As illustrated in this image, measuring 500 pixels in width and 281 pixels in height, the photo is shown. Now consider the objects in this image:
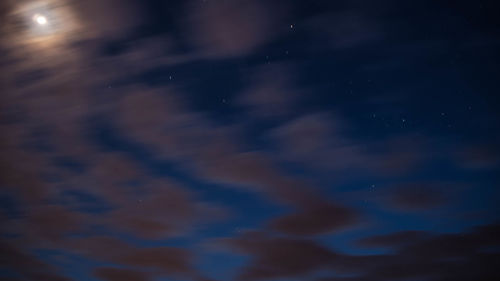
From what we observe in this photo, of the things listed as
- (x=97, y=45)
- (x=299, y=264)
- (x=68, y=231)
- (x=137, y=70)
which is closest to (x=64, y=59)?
(x=97, y=45)

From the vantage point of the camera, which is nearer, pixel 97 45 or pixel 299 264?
pixel 97 45

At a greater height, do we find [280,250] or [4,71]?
[4,71]

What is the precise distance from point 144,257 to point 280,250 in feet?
8.63

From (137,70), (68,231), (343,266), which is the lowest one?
(343,266)

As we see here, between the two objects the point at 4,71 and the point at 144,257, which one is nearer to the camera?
the point at 4,71

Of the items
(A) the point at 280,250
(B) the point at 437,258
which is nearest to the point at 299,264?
(A) the point at 280,250

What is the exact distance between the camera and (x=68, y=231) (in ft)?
17.5

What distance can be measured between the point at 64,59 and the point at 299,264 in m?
5.12

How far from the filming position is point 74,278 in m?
6.59

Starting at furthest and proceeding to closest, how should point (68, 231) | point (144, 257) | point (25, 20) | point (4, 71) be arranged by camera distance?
point (144, 257), point (68, 231), point (4, 71), point (25, 20)

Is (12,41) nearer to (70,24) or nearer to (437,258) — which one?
(70,24)

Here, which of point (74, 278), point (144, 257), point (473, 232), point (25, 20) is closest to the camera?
point (25, 20)

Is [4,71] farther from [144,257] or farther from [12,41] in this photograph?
[144,257]

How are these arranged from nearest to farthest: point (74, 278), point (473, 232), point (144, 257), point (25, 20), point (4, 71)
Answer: point (25, 20) → point (4, 71) → point (473, 232) → point (144, 257) → point (74, 278)
